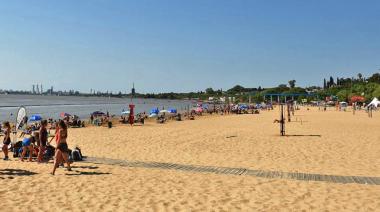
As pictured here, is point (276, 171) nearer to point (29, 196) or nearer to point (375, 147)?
point (29, 196)

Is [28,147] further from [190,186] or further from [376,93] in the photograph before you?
[376,93]

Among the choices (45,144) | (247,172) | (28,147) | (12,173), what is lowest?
(247,172)

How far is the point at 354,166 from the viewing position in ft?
38.4

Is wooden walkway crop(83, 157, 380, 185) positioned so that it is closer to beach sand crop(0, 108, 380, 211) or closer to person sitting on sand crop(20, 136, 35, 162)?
beach sand crop(0, 108, 380, 211)

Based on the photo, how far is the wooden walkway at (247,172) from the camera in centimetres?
959

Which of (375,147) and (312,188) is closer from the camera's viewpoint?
(312,188)

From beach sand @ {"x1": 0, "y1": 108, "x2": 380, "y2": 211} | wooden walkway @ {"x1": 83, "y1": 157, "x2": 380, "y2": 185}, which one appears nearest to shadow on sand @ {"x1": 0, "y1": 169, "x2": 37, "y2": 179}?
beach sand @ {"x1": 0, "y1": 108, "x2": 380, "y2": 211}

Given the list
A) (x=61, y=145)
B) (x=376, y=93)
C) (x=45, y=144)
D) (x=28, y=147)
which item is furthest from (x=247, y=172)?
(x=376, y=93)

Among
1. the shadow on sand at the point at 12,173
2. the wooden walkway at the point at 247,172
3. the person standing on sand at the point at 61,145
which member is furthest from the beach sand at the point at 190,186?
the wooden walkway at the point at 247,172

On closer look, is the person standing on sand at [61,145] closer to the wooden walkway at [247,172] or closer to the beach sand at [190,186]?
the beach sand at [190,186]

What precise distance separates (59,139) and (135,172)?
2132 millimetres

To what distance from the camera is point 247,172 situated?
1051 centimetres

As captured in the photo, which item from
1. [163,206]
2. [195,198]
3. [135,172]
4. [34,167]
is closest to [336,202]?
[195,198]

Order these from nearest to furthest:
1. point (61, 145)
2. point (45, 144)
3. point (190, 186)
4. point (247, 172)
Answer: point (190, 186) → point (61, 145) → point (247, 172) → point (45, 144)
